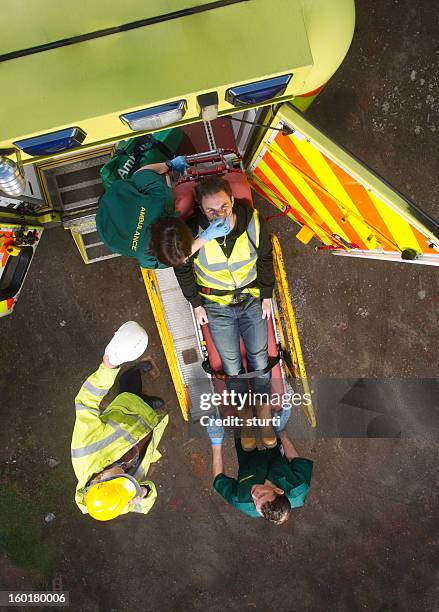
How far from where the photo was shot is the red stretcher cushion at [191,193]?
3273 millimetres

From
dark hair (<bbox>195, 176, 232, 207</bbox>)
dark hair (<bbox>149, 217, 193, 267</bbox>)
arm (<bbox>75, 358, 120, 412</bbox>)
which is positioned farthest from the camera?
arm (<bbox>75, 358, 120, 412</bbox>)

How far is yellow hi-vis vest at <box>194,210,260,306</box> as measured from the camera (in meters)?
3.38

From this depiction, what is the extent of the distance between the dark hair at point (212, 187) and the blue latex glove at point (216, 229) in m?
0.18

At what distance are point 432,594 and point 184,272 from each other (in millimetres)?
4384

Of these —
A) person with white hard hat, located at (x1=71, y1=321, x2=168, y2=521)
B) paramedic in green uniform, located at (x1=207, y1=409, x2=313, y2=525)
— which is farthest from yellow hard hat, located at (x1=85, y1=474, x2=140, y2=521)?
paramedic in green uniform, located at (x1=207, y1=409, x2=313, y2=525)

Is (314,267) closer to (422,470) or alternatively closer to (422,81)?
(422,81)

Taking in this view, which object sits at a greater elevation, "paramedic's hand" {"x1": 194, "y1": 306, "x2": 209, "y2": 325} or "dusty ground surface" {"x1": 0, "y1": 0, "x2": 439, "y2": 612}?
"paramedic's hand" {"x1": 194, "y1": 306, "x2": 209, "y2": 325}

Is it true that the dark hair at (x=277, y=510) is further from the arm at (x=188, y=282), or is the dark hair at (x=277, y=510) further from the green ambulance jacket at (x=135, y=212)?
the green ambulance jacket at (x=135, y=212)

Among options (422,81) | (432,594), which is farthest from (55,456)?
(422,81)

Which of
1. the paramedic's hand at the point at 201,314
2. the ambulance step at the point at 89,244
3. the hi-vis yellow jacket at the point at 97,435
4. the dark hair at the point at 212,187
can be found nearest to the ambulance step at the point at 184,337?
the paramedic's hand at the point at 201,314

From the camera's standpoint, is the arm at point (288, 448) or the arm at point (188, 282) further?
the arm at point (288, 448)

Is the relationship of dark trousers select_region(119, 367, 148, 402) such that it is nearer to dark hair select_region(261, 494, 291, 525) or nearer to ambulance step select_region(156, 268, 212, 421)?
ambulance step select_region(156, 268, 212, 421)

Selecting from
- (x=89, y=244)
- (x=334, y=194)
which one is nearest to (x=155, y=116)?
(x=334, y=194)

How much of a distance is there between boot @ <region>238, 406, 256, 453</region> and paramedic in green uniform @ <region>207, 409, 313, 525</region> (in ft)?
0.14
